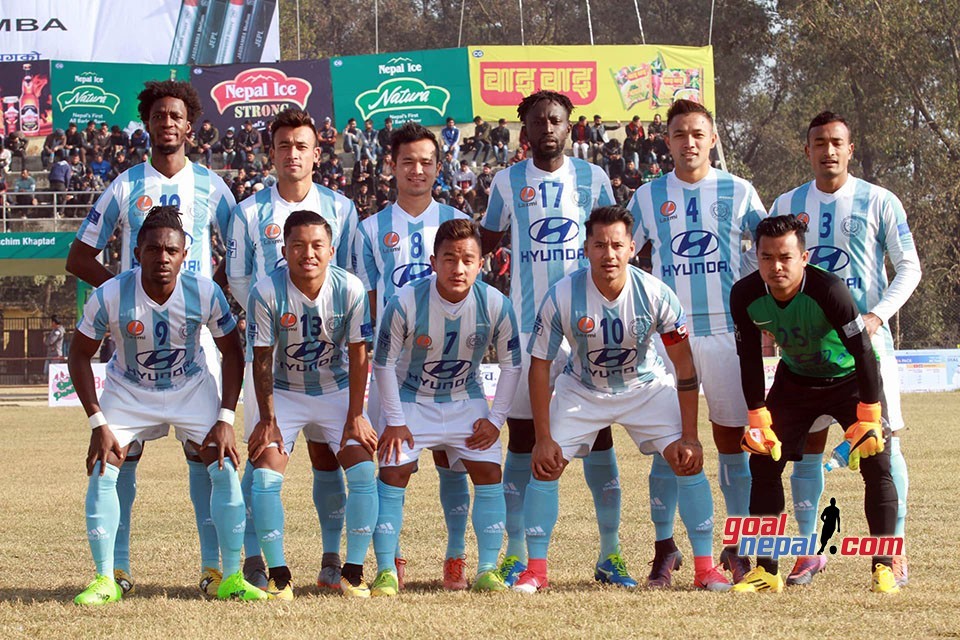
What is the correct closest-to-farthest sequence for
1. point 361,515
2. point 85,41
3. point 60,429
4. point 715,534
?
point 361,515, point 715,534, point 60,429, point 85,41

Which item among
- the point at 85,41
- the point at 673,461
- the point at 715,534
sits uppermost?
the point at 85,41

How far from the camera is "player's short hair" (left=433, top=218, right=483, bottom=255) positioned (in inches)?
247

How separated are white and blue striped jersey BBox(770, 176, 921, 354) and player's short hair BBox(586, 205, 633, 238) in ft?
3.62

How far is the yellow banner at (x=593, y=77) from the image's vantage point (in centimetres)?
3250

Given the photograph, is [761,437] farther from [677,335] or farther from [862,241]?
[862,241]

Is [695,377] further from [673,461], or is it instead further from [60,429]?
[60,429]

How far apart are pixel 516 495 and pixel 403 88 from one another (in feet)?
87.6

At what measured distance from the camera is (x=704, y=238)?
6770mm

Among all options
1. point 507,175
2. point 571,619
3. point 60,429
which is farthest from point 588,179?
point 60,429

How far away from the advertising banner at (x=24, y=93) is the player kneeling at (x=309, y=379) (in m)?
28.6

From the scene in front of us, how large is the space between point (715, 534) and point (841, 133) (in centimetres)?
285

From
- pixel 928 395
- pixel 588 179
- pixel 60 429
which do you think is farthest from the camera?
pixel 928 395

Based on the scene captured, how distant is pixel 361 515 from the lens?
20.4 ft

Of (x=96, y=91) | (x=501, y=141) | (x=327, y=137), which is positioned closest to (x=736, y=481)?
(x=501, y=141)
